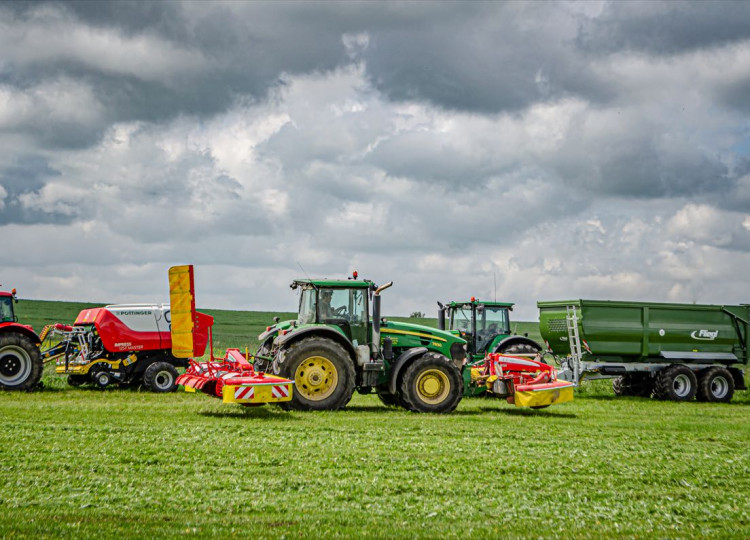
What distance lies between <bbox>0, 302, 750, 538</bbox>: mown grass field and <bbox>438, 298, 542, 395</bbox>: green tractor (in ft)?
17.6

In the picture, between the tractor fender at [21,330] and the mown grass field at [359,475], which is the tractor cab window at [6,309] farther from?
the mown grass field at [359,475]

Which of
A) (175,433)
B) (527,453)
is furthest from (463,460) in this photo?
(175,433)

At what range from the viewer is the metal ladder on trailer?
19688 millimetres

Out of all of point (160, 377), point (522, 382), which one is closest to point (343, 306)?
point (522, 382)

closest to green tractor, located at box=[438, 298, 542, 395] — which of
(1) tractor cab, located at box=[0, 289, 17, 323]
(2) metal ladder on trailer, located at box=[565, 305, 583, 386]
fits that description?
(2) metal ladder on trailer, located at box=[565, 305, 583, 386]

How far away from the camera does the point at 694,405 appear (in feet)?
62.7

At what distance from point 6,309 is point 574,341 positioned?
14124 mm

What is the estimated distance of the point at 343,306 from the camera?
583 inches

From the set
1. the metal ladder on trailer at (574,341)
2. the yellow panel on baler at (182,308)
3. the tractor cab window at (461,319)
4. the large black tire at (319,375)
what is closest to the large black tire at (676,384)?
the metal ladder on trailer at (574,341)

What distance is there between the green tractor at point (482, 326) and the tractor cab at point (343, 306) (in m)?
5.39

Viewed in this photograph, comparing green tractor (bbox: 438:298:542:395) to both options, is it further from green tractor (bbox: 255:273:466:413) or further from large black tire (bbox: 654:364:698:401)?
green tractor (bbox: 255:273:466:413)

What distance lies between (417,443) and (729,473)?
4029 millimetres

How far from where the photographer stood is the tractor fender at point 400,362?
1459cm

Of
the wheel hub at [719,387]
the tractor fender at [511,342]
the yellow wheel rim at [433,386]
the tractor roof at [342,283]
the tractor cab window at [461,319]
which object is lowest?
the wheel hub at [719,387]
